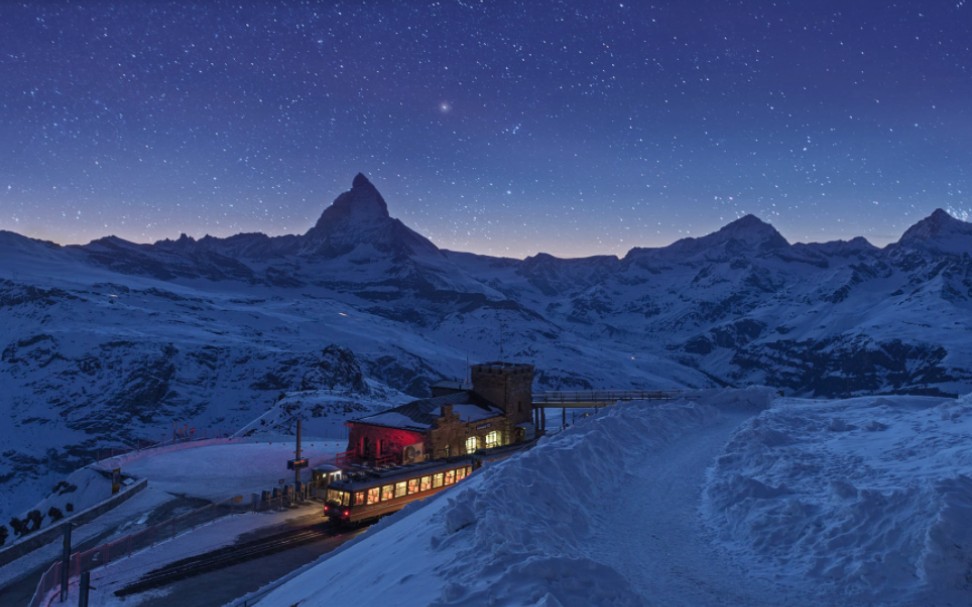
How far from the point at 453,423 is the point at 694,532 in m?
32.1

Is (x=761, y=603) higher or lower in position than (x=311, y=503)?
higher

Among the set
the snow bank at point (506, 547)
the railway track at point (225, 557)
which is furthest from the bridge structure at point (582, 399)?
the snow bank at point (506, 547)

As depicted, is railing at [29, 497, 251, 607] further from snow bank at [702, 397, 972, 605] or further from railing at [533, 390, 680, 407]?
railing at [533, 390, 680, 407]

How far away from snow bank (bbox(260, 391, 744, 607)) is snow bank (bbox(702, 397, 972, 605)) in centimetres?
376

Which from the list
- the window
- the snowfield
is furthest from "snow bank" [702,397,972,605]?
the window

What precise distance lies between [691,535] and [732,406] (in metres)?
31.3

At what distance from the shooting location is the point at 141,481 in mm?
40156

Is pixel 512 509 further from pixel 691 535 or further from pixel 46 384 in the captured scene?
pixel 46 384

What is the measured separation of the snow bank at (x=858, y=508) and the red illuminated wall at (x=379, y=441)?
2550 centimetres

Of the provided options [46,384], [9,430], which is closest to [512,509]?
[9,430]

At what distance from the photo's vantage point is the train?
32.3 meters

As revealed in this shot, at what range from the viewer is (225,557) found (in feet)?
91.7

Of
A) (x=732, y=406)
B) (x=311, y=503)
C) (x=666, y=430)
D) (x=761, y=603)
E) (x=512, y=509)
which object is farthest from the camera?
(x=732, y=406)

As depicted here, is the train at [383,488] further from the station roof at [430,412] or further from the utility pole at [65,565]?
the utility pole at [65,565]
